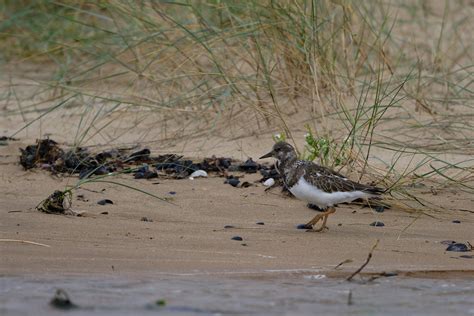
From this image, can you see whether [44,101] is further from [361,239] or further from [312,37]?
[361,239]

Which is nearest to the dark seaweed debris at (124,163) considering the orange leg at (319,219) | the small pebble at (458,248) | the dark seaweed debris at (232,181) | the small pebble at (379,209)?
the dark seaweed debris at (232,181)

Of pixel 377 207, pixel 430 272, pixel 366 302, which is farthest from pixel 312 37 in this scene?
pixel 366 302

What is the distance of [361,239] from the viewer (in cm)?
593

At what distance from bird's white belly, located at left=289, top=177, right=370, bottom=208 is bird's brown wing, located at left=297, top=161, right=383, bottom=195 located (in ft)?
0.08

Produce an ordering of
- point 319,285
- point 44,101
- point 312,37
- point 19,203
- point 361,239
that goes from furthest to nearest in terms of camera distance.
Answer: point 44,101, point 312,37, point 19,203, point 361,239, point 319,285

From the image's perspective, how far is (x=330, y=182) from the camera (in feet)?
20.4

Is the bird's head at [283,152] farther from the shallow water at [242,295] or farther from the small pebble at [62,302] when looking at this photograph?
the small pebble at [62,302]

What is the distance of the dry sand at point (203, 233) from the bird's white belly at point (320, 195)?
0.19 m

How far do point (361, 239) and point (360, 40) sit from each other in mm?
2862

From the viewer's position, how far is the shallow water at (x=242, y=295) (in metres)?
4.50

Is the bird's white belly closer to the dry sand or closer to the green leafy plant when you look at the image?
the dry sand

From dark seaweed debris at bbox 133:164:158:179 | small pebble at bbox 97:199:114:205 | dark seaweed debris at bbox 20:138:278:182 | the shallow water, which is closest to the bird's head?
dark seaweed debris at bbox 20:138:278:182

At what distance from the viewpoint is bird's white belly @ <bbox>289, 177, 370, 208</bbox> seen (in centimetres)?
616

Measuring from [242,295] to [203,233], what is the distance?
3.89 ft
